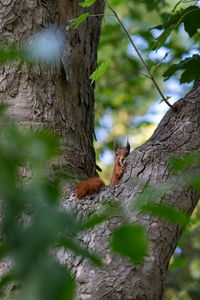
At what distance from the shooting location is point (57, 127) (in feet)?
7.50

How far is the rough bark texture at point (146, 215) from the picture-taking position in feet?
4.78

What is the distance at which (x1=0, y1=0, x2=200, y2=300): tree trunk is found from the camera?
148cm

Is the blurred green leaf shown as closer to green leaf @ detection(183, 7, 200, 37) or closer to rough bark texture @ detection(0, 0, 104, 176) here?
green leaf @ detection(183, 7, 200, 37)

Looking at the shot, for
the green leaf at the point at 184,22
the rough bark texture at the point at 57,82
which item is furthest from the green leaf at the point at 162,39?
the rough bark texture at the point at 57,82

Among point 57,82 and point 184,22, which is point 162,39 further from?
point 57,82

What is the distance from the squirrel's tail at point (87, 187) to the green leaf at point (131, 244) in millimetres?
1388

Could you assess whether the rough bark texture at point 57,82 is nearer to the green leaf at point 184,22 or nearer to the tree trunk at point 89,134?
the tree trunk at point 89,134


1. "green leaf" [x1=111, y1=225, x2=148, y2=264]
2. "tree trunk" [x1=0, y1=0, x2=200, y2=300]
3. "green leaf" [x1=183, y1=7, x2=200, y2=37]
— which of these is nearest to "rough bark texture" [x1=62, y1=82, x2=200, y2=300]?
"tree trunk" [x1=0, y1=0, x2=200, y2=300]

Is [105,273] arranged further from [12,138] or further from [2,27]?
[2,27]

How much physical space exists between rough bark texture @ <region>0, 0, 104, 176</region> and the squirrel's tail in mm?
216

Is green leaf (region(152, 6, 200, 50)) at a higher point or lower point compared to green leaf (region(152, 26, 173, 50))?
higher

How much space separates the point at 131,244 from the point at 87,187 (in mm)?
1429

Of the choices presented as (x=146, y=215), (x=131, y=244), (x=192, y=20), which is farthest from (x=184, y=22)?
(x=131, y=244)

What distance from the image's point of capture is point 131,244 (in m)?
0.54
